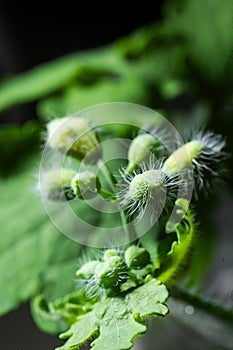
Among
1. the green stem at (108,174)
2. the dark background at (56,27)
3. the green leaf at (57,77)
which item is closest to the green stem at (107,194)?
the green stem at (108,174)

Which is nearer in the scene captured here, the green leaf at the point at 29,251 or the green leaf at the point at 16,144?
the green leaf at the point at 29,251

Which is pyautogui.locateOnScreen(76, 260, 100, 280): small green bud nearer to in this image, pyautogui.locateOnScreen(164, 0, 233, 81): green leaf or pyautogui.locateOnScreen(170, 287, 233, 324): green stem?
pyautogui.locateOnScreen(170, 287, 233, 324): green stem

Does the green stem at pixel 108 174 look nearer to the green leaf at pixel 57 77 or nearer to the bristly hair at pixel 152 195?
the bristly hair at pixel 152 195

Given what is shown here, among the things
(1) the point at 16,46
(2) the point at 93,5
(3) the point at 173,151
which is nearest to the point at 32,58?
(1) the point at 16,46

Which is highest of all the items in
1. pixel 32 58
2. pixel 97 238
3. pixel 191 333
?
pixel 32 58

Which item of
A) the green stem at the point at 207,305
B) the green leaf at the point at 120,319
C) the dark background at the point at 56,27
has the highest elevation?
the dark background at the point at 56,27

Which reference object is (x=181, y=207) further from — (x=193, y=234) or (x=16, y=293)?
(x=16, y=293)

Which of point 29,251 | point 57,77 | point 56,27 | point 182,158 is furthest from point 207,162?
point 56,27
